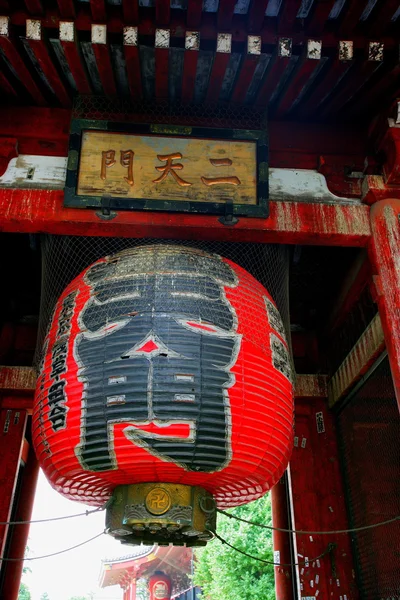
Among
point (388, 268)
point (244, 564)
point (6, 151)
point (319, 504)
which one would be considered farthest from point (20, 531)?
point (244, 564)

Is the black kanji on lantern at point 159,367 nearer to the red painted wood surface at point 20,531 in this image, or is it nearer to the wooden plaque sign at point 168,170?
the wooden plaque sign at point 168,170

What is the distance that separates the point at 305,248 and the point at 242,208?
1804 millimetres

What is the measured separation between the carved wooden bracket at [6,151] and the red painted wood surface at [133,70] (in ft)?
3.15

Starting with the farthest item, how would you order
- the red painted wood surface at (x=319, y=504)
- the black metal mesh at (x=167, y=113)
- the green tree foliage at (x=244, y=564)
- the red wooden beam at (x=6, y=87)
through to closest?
1. the green tree foliage at (x=244, y=564)
2. the red painted wood surface at (x=319, y=504)
3. the black metal mesh at (x=167, y=113)
4. the red wooden beam at (x=6, y=87)

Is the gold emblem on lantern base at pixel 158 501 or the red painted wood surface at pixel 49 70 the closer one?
the gold emblem on lantern base at pixel 158 501

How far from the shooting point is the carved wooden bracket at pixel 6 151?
3.82 m

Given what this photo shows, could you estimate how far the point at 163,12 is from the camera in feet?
10.5

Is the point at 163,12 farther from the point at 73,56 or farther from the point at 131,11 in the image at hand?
the point at 73,56

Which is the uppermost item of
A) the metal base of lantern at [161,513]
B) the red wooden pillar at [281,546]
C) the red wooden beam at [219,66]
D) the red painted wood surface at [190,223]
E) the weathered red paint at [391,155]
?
the red wooden beam at [219,66]

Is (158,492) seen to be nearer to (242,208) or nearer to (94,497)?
(94,497)

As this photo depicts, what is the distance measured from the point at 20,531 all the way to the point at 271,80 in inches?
202

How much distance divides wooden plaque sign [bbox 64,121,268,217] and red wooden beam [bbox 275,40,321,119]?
0.32 meters

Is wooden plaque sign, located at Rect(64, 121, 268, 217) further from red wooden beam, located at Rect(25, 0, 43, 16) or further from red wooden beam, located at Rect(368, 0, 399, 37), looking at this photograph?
red wooden beam, located at Rect(368, 0, 399, 37)

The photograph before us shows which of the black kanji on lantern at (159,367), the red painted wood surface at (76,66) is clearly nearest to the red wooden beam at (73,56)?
the red painted wood surface at (76,66)
